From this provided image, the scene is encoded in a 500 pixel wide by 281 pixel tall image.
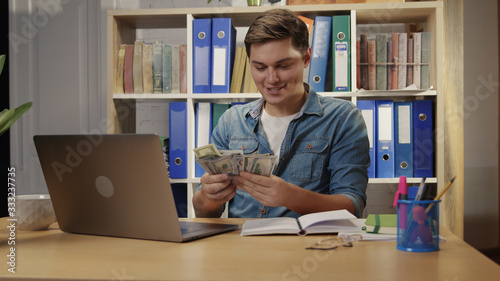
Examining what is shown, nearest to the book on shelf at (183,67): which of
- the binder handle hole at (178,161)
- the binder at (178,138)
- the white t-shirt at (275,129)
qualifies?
the binder at (178,138)

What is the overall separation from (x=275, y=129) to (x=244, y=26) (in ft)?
3.34

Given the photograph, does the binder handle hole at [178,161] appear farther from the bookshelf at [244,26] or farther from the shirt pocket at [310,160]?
the shirt pocket at [310,160]

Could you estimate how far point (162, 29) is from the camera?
282 cm

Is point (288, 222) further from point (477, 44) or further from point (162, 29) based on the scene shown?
point (477, 44)

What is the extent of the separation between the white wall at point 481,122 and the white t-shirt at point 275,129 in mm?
1831

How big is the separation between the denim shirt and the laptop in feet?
1.85

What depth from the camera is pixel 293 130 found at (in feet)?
5.97

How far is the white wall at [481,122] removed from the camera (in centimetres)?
321

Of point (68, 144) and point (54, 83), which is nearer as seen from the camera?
point (68, 144)

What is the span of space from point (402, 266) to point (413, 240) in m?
0.13

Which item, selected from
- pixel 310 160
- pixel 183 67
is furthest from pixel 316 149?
pixel 183 67

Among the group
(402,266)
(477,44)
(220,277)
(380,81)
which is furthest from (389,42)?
(220,277)

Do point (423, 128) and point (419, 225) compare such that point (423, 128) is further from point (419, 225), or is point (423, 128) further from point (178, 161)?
point (419, 225)

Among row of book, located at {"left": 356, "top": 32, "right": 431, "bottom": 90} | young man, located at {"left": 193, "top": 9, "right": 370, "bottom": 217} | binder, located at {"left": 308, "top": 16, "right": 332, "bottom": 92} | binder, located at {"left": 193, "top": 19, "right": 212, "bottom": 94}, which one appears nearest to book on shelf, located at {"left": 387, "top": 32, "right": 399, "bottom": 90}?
row of book, located at {"left": 356, "top": 32, "right": 431, "bottom": 90}
